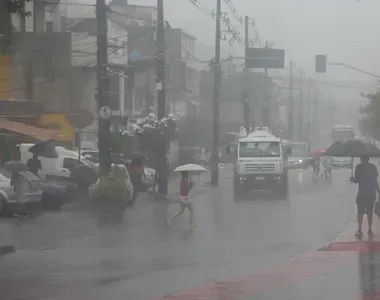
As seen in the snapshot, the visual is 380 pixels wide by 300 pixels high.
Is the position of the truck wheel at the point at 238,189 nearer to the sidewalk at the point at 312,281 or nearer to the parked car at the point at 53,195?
the parked car at the point at 53,195

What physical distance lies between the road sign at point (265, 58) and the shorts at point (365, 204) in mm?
28779

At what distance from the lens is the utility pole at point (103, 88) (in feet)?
83.4

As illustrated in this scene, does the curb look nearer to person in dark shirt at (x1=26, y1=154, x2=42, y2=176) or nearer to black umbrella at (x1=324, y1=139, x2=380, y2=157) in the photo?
black umbrella at (x1=324, y1=139, x2=380, y2=157)

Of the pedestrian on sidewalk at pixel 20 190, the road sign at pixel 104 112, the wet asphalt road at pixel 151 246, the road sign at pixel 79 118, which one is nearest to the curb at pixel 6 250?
the wet asphalt road at pixel 151 246

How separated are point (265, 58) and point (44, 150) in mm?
19623

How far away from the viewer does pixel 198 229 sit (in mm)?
19812

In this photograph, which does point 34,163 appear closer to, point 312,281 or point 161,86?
point 161,86

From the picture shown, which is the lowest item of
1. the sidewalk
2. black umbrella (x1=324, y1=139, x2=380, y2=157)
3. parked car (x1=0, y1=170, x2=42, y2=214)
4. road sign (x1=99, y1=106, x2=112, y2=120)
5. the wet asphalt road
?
the wet asphalt road

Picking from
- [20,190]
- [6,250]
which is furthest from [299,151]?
[6,250]

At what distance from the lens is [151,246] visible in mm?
16453

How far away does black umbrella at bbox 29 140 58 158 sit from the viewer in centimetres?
2880

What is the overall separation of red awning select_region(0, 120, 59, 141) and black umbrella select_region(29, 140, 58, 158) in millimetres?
2078

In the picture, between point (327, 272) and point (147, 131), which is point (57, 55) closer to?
point (147, 131)

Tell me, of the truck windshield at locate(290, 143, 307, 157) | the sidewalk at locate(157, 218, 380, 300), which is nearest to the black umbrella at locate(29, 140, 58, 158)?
the sidewalk at locate(157, 218, 380, 300)
